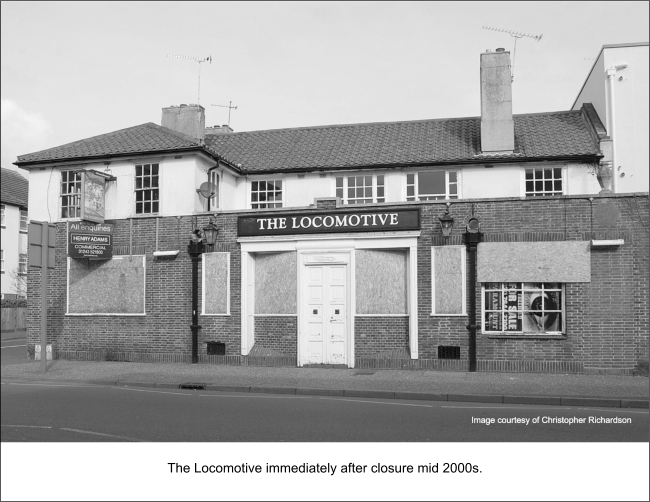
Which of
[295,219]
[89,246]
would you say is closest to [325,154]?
[295,219]

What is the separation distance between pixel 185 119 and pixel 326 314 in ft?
31.1

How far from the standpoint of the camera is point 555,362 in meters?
16.1

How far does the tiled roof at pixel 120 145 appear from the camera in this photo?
1884cm

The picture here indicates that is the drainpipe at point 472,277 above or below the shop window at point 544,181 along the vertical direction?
below

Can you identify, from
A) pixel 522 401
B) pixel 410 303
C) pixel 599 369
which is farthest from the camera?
pixel 410 303

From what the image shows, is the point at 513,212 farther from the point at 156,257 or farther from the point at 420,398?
the point at 156,257

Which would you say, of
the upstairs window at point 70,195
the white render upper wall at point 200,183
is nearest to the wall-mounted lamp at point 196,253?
the white render upper wall at point 200,183

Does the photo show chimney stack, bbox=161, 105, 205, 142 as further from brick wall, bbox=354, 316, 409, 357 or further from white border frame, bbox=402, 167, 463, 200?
brick wall, bbox=354, 316, 409, 357

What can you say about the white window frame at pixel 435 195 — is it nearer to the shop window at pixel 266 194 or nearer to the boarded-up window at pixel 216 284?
the shop window at pixel 266 194

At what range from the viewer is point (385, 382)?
14289mm

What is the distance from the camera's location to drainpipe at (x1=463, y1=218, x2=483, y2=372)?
1642 centimetres

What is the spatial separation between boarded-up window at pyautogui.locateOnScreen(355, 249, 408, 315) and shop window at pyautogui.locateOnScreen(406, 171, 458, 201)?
3.10 m

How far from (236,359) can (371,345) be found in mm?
3614

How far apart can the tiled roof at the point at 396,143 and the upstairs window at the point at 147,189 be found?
312cm
